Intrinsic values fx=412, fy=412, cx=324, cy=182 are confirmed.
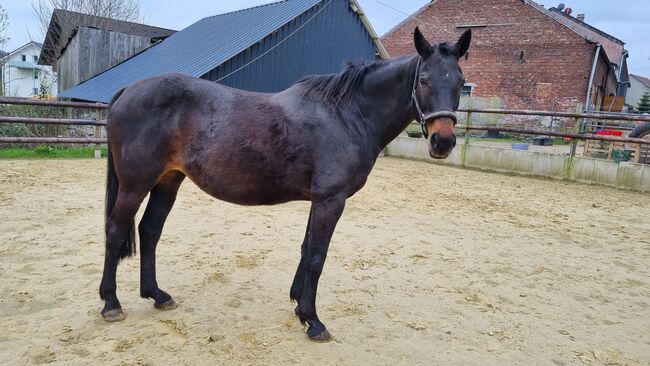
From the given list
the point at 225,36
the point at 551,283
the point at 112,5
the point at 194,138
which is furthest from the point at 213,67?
the point at 112,5

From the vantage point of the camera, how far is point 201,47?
43.1ft

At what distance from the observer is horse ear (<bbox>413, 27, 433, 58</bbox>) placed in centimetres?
243

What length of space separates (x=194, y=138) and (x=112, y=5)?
26.2 metres

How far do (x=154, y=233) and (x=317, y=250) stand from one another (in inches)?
50.6

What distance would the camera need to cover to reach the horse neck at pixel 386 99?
271cm

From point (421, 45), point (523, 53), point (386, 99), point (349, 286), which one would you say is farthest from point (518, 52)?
point (421, 45)

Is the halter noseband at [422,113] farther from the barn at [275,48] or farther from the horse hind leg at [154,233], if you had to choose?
the barn at [275,48]

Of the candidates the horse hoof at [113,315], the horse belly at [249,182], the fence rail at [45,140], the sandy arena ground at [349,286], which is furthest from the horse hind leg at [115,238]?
the fence rail at [45,140]

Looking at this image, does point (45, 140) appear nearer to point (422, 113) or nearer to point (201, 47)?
point (201, 47)

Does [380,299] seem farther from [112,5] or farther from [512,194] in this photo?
[112,5]

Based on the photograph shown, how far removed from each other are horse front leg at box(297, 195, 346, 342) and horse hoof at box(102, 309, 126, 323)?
1.23 m

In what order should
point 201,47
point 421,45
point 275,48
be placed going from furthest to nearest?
point 201,47, point 275,48, point 421,45

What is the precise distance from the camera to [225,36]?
516 inches

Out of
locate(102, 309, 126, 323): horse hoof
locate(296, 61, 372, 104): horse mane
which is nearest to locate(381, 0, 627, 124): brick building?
locate(296, 61, 372, 104): horse mane
